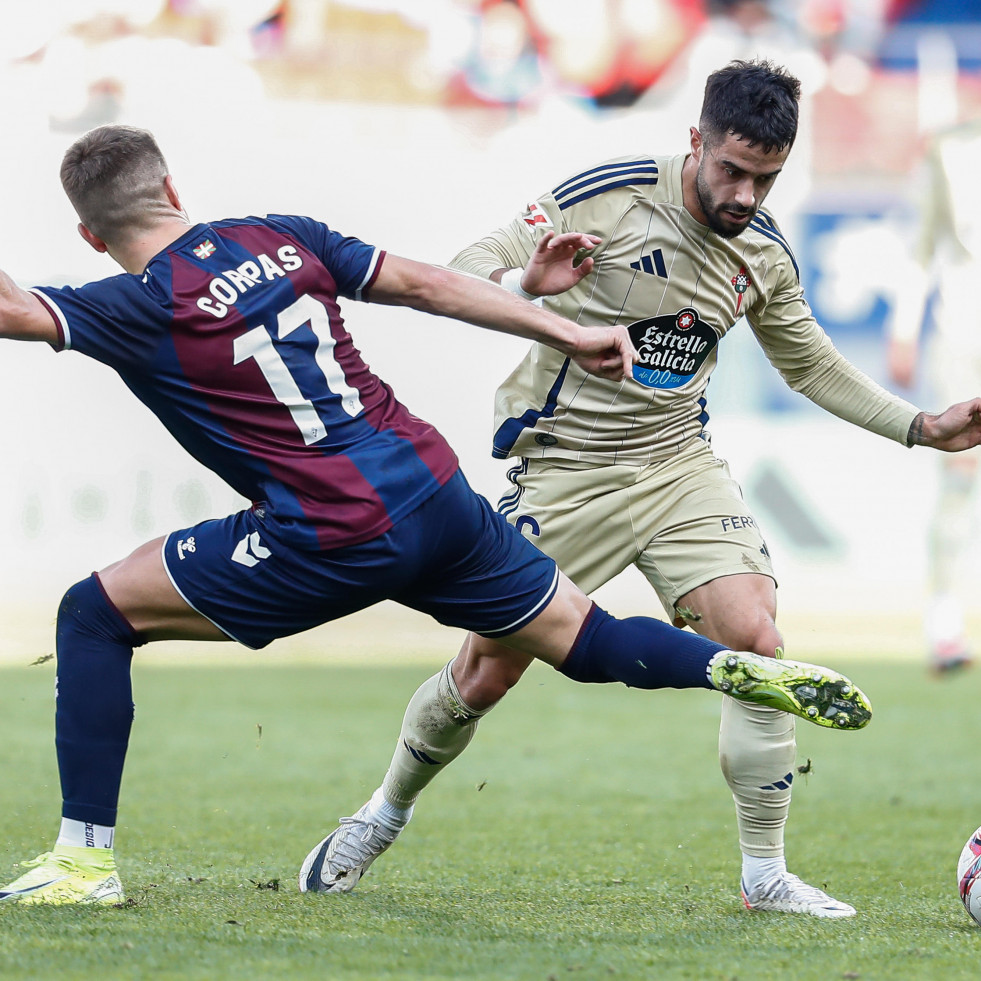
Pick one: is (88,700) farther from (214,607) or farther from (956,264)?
(956,264)

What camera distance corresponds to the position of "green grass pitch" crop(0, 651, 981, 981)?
9.41 ft

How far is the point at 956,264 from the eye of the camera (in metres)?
11.5

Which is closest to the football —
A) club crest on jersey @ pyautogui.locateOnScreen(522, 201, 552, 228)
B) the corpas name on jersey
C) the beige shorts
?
the beige shorts

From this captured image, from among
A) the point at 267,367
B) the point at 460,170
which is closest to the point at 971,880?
the point at 267,367

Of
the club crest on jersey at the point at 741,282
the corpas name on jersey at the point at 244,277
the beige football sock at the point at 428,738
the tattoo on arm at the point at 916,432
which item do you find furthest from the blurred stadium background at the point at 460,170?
the corpas name on jersey at the point at 244,277

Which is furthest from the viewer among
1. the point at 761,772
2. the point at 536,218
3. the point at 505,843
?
the point at 505,843

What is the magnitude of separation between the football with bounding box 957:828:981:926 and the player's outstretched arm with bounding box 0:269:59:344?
7.82 ft

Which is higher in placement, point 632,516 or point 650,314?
point 650,314

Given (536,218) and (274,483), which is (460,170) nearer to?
(536,218)

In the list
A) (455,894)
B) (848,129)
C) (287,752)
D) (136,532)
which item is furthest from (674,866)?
(848,129)

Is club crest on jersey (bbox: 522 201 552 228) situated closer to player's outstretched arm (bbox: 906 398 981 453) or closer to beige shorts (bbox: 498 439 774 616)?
beige shorts (bbox: 498 439 774 616)

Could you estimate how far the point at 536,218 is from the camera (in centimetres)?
403

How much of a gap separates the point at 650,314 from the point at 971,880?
5.63ft

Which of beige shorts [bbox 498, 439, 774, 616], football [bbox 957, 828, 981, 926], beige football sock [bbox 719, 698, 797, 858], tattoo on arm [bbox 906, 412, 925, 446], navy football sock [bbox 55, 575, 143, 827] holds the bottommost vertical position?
football [bbox 957, 828, 981, 926]
